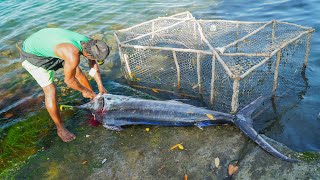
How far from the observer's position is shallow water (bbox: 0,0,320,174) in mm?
5887

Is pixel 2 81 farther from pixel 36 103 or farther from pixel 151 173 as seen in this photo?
pixel 151 173

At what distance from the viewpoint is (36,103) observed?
23.4 ft

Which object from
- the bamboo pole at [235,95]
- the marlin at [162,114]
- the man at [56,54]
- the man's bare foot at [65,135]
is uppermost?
the man at [56,54]

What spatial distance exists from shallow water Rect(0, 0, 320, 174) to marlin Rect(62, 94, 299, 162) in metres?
0.98

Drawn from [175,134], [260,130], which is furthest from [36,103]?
[260,130]

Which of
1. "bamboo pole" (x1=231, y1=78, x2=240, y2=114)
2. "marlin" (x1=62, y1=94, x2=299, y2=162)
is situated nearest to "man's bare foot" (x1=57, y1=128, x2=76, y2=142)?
"marlin" (x1=62, y1=94, x2=299, y2=162)

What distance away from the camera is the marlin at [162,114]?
16.6 ft

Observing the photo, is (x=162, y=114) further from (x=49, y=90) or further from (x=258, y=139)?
(x=49, y=90)

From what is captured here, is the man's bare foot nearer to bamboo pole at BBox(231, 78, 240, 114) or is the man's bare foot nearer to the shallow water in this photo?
the shallow water

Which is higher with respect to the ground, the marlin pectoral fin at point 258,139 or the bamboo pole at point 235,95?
the bamboo pole at point 235,95

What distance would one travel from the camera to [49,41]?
15.9 feet

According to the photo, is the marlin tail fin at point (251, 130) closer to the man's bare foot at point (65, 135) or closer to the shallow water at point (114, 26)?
the shallow water at point (114, 26)

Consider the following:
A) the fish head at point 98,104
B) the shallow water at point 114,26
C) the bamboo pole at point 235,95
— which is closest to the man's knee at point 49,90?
the fish head at point 98,104

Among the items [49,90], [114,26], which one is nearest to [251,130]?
[49,90]
